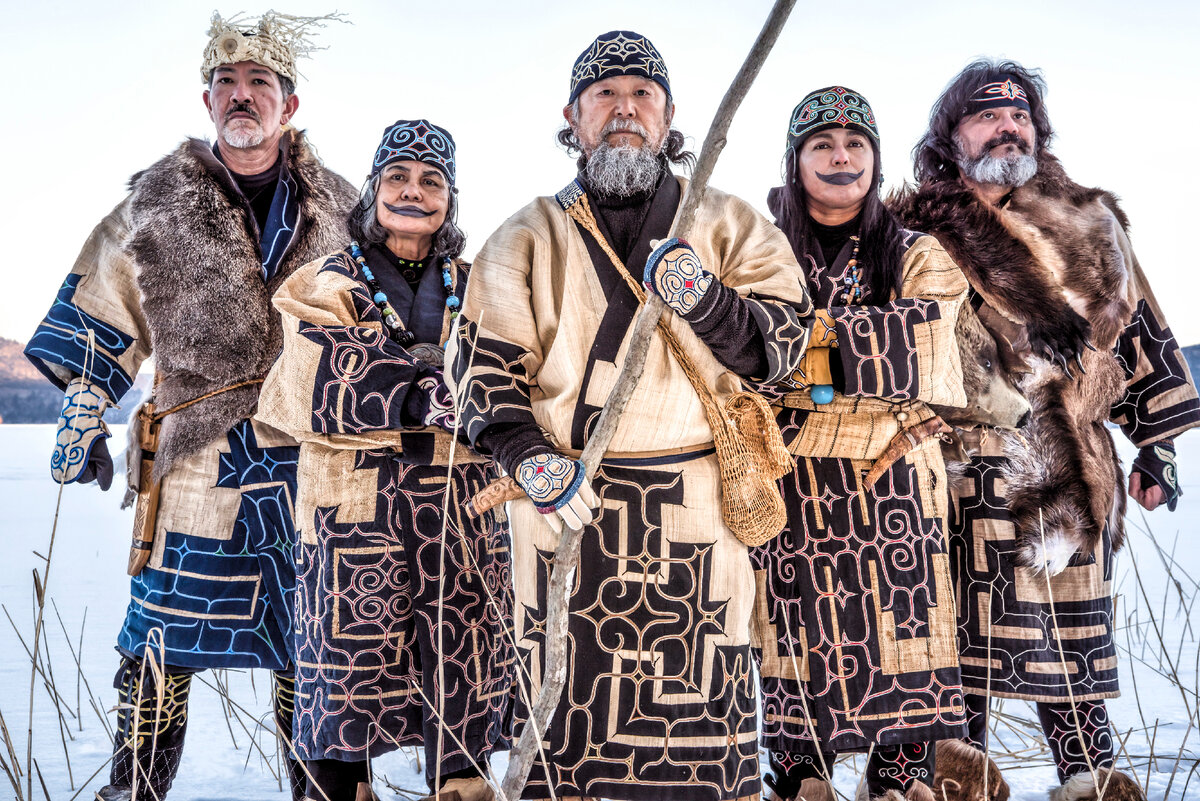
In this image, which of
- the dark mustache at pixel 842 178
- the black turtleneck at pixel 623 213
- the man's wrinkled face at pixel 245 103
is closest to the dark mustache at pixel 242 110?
the man's wrinkled face at pixel 245 103

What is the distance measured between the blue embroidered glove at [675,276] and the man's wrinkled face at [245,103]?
1.70 m

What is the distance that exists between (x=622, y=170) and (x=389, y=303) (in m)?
0.81

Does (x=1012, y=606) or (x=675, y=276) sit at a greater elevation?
(x=675, y=276)

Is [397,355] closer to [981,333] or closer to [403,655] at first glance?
[403,655]

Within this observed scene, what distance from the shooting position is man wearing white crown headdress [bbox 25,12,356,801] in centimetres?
260

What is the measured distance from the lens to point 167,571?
2.63 metres

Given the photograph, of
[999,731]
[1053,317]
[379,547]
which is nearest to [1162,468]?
[1053,317]

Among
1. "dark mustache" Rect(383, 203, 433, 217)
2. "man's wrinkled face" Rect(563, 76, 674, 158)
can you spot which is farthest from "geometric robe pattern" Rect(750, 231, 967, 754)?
"dark mustache" Rect(383, 203, 433, 217)

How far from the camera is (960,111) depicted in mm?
2863

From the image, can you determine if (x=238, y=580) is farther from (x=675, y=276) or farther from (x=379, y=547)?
(x=675, y=276)

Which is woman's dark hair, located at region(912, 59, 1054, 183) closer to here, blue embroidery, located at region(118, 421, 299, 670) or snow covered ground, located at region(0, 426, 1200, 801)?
snow covered ground, located at region(0, 426, 1200, 801)

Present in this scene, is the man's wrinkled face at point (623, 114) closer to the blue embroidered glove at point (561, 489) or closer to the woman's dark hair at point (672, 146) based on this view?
the woman's dark hair at point (672, 146)

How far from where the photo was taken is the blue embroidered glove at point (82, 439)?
2.61 meters

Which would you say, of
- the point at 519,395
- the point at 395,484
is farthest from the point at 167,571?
the point at 519,395
